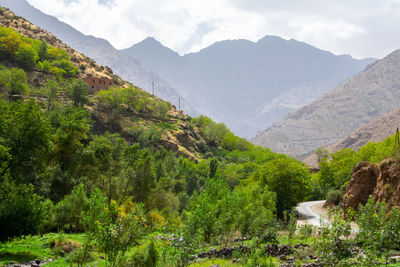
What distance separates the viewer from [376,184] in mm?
37219

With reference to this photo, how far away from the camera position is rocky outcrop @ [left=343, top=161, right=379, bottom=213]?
127ft

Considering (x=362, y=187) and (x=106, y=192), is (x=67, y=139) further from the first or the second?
(x=362, y=187)

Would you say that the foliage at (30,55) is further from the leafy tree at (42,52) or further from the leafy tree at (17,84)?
the leafy tree at (17,84)

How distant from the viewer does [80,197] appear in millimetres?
27406

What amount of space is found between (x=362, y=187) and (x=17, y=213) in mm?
37901

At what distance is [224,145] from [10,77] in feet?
272

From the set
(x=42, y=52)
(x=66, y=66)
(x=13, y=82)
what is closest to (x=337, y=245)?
(x=13, y=82)

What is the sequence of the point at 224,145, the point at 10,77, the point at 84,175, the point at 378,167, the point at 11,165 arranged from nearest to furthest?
the point at 11,165 → the point at 84,175 → the point at 378,167 → the point at 10,77 → the point at 224,145

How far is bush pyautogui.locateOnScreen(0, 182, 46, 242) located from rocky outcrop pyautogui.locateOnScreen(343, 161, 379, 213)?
35193 mm

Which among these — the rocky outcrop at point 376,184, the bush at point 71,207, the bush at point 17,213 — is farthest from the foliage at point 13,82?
the rocky outcrop at point 376,184

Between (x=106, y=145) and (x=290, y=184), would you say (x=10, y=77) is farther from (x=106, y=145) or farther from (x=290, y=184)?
(x=290, y=184)

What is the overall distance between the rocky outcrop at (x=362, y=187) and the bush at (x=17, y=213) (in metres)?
35.2

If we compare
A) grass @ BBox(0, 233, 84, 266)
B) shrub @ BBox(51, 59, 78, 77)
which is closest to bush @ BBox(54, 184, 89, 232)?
grass @ BBox(0, 233, 84, 266)

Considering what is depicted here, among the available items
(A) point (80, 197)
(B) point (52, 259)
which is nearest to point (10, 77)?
(A) point (80, 197)
